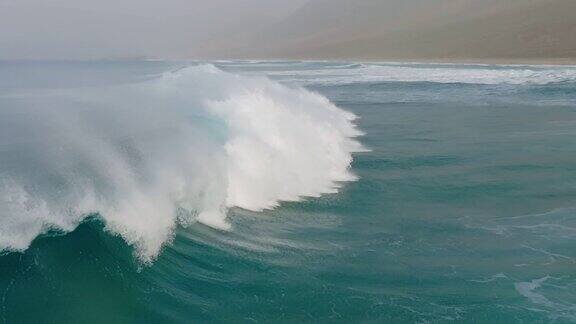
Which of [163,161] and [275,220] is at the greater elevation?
[163,161]

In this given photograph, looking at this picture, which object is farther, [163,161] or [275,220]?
[163,161]

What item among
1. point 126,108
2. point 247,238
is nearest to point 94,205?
point 247,238

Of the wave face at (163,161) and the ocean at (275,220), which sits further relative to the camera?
the wave face at (163,161)

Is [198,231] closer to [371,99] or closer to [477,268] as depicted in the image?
[477,268]

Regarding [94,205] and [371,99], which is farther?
[371,99]
